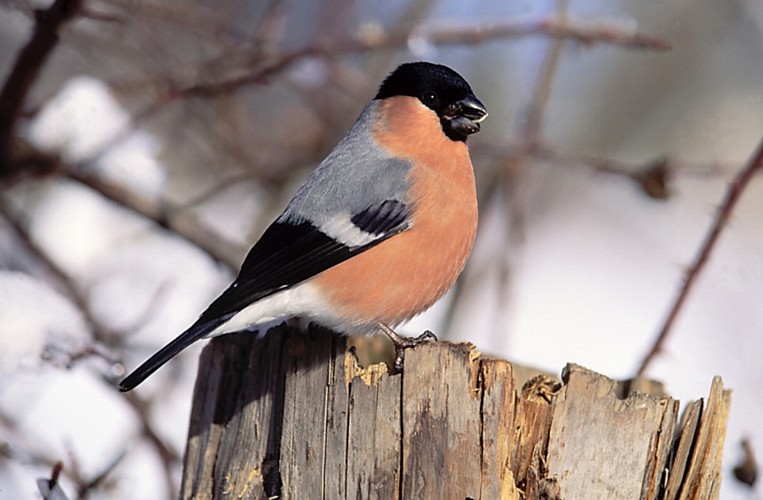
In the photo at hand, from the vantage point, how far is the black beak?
327 cm

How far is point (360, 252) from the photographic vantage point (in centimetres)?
293

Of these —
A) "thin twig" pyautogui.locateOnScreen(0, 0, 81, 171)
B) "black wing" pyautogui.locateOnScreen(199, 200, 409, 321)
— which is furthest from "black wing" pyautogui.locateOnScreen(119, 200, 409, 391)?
"thin twig" pyautogui.locateOnScreen(0, 0, 81, 171)

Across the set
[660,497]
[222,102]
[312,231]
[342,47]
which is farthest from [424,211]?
[222,102]

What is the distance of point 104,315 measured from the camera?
4.13 meters

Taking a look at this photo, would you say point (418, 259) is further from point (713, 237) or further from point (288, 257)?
point (713, 237)

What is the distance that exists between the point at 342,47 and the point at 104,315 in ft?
5.52

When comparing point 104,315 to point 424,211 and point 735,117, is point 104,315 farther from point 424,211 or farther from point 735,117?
point 735,117

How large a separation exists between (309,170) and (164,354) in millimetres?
2857

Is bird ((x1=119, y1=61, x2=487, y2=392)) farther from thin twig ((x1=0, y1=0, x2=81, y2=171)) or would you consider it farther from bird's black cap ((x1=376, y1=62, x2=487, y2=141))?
thin twig ((x1=0, y1=0, x2=81, y2=171))

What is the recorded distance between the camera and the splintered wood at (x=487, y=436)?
2123 millimetres

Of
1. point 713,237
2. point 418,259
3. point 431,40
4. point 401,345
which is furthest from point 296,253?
point 713,237

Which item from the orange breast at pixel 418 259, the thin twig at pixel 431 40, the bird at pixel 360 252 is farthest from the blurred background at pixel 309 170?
the orange breast at pixel 418 259

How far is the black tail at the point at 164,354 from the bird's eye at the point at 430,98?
3.81ft

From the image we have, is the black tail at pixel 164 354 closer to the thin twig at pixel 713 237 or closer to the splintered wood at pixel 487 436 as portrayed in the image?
the splintered wood at pixel 487 436
